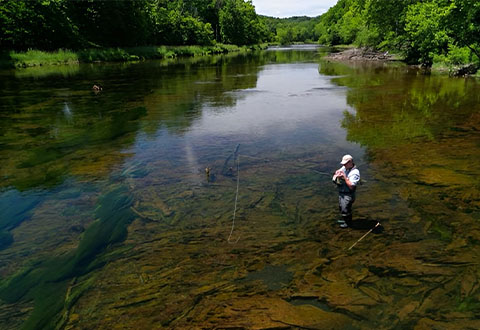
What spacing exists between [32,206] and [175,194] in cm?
364

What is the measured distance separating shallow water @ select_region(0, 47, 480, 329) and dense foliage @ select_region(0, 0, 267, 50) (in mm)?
41696

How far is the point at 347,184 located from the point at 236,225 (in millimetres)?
2629

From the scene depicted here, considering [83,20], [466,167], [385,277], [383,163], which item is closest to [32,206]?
[385,277]

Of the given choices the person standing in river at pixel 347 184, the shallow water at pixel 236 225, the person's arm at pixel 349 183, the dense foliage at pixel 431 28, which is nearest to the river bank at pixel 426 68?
the dense foliage at pixel 431 28

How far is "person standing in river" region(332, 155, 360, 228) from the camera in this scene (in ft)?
22.5

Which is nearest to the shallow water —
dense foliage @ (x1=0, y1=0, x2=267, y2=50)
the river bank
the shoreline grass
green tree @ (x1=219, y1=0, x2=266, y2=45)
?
the river bank

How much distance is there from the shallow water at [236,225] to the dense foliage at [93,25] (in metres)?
41.7

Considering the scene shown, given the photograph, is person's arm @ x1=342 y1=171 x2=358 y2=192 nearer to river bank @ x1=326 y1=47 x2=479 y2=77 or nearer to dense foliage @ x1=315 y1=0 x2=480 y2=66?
dense foliage @ x1=315 y1=0 x2=480 y2=66

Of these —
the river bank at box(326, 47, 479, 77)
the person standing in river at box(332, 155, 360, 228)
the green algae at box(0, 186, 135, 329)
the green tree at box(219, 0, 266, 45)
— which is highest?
the green tree at box(219, 0, 266, 45)

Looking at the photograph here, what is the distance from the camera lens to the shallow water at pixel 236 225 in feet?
16.4

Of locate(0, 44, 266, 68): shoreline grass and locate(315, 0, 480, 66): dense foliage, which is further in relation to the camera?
locate(0, 44, 266, 68): shoreline grass

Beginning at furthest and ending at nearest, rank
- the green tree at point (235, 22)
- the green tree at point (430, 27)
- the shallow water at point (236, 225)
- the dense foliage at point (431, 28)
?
the green tree at point (235, 22)
the green tree at point (430, 27)
the dense foliage at point (431, 28)
the shallow water at point (236, 225)

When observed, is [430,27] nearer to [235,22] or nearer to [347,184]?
[347,184]

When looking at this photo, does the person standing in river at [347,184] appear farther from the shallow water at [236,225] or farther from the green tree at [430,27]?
the green tree at [430,27]
